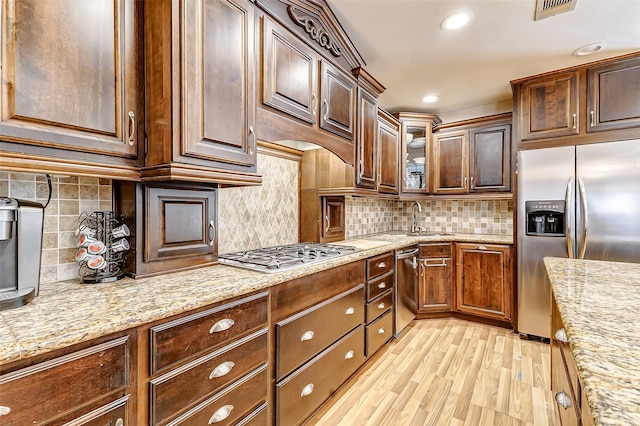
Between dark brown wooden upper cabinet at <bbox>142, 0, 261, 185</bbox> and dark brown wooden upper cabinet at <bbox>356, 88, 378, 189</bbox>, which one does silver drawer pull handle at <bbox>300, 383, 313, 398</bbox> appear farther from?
dark brown wooden upper cabinet at <bbox>356, 88, 378, 189</bbox>

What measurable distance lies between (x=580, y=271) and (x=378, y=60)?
2.06 metres

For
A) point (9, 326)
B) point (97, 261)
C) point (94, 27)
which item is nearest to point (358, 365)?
A: point (97, 261)

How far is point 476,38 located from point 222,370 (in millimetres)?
2646

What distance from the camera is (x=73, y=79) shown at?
104 centimetres

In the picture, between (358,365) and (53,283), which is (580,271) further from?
(53,283)

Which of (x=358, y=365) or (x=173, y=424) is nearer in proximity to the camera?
(x=173, y=424)

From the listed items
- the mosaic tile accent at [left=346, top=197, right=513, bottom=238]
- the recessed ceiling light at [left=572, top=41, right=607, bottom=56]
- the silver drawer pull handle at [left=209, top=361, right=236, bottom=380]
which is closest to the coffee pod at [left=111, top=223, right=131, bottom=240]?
the silver drawer pull handle at [left=209, top=361, right=236, bottom=380]

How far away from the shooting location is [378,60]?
2.51 m

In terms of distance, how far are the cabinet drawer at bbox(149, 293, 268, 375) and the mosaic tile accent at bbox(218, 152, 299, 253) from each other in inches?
28.4

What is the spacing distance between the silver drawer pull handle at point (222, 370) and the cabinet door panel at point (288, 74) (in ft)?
4.21

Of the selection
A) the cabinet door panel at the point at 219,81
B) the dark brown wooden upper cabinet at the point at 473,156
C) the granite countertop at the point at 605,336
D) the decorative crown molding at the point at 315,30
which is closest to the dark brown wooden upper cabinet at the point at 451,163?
the dark brown wooden upper cabinet at the point at 473,156

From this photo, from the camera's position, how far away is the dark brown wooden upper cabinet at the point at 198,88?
1.19 meters

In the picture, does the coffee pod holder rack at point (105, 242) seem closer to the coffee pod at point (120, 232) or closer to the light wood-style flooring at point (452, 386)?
the coffee pod at point (120, 232)

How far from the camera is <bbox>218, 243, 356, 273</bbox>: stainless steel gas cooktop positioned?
153cm
